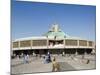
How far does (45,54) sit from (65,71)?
0.39 meters

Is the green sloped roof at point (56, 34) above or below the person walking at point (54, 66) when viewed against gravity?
above

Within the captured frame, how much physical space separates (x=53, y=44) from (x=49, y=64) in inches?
11.0

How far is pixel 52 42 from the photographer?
2.78m

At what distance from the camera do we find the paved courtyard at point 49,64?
8.50 feet

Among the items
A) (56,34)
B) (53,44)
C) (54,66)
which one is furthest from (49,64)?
(56,34)

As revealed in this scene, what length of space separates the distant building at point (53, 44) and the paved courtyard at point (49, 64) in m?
0.09

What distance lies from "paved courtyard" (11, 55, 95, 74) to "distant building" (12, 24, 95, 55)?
0.09m

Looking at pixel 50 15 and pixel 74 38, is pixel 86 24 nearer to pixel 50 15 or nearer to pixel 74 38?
pixel 74 38

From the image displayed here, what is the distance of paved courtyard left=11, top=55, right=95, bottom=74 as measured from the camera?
2.59m

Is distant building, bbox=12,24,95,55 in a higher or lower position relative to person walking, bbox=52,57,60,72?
higher

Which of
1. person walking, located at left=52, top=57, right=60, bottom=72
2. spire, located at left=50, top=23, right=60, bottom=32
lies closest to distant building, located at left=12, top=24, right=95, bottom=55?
spire, located at left=50, top=23, right=60, bottom=32

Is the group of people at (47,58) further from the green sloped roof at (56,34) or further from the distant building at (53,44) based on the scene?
the green sloped roof at (56,34)

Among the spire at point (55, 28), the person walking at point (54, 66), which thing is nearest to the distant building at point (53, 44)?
the spire at point (55, 28)

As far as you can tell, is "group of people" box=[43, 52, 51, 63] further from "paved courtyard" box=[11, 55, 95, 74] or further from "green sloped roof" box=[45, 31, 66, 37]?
"green sloped roof" box=[45, 31, 66, 37]
